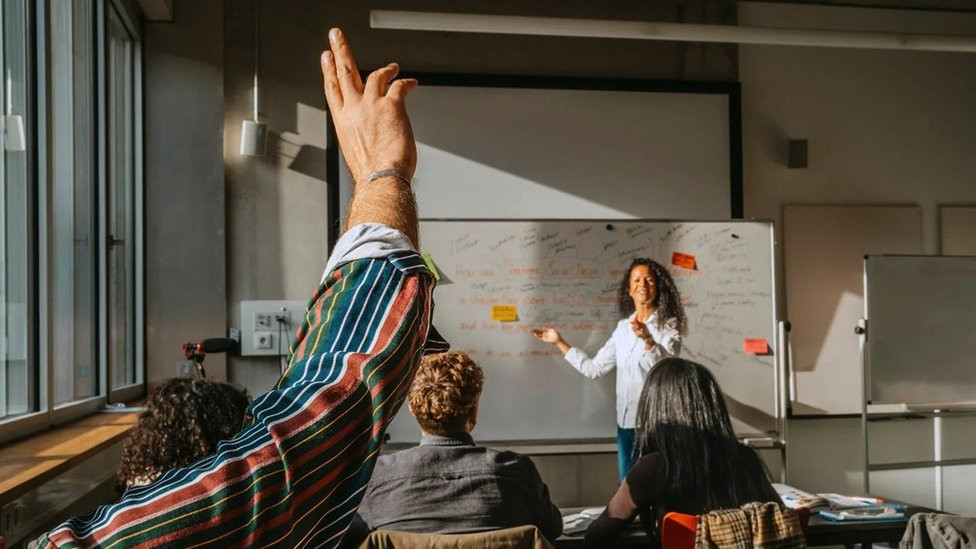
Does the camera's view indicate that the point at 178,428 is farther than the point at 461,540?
No

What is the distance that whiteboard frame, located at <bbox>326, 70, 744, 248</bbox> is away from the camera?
4.81 m

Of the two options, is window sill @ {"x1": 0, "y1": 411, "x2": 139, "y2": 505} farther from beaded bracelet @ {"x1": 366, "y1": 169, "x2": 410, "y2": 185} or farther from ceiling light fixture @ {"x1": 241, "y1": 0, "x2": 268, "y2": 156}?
ceiling light fixture @ {"x1": 241, "y1": 0, "x2": 268, "y2": 156}

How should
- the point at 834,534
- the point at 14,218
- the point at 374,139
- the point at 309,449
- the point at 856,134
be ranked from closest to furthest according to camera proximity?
the point at 309,449
the point at 374,139
the point at 14,218
the point at 834,534
the point at 856,134

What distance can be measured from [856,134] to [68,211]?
4406 millimetres

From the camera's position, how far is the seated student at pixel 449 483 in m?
2.35

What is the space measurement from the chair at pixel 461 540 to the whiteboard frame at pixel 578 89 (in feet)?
9.42

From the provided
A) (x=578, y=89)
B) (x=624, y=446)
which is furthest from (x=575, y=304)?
(x=578, y=89)

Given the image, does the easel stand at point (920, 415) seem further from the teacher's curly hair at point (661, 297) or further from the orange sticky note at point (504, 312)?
the orange sticky note at point (504, 312)

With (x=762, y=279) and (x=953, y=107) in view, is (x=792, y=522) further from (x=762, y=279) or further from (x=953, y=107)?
(x=953, y=107)

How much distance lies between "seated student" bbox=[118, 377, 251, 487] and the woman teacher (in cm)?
319

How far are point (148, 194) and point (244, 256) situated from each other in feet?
1.91

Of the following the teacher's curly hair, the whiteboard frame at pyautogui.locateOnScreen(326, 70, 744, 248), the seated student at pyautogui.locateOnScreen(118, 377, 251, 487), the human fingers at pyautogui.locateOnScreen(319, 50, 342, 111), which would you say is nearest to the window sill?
the seated student at pyautogui.locateOnScreen(118, 377, 251, 487)

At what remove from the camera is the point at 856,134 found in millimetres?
5391

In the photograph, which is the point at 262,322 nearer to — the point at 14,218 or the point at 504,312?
the point at 504,312
